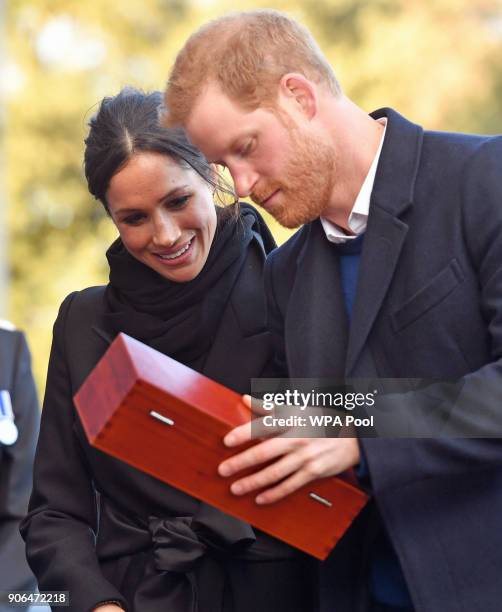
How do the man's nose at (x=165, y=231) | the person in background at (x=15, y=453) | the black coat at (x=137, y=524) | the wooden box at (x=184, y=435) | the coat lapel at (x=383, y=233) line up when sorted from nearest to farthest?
the wooden box at (x=184, y=435), the coat lapel at (x=383, y=233), the black coat at (x=137, y=524), the man's nose at (x=165, y=231), the person in background at (x=15, y=453)

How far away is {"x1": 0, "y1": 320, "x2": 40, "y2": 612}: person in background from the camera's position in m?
2.85

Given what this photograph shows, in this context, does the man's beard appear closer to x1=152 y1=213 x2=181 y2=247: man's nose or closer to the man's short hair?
the man's short hair

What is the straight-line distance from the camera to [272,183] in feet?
6.60

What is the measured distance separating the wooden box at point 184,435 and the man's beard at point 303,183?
37cm

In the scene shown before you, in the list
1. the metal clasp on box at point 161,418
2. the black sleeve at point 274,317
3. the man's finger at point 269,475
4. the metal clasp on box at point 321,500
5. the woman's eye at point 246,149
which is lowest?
the metal clasp on box at point 321,500

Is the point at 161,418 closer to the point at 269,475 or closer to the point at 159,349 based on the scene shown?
the point at 269,475

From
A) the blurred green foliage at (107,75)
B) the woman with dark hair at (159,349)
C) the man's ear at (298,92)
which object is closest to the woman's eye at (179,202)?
the woman with dark hair at (159,349)

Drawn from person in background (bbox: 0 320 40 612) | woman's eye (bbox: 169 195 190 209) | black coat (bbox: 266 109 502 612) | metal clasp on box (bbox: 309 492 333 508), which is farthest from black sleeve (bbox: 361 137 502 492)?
person in background (bbox: 0 320 40 612)

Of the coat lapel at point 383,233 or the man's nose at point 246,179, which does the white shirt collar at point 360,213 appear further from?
the man's nose at point 246,179

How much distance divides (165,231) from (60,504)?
635 millimetres

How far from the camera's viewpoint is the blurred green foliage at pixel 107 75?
10828 millimetres

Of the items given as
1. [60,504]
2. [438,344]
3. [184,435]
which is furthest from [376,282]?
[60,504]

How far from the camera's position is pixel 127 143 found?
2471 mm

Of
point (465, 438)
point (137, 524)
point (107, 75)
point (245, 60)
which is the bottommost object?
point (137, 524)
